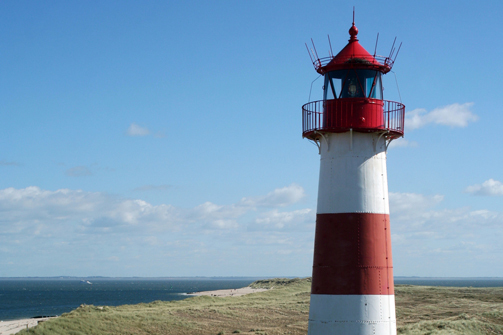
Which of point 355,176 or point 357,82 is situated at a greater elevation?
point 357,82

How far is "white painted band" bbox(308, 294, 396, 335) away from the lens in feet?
44.0

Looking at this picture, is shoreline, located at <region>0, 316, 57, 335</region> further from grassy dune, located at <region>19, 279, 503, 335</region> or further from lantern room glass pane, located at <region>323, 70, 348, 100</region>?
lantern room glass pane, located at <region>323, 70, 348, 100</region>

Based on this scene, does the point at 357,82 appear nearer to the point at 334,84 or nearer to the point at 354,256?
the point at 334,84

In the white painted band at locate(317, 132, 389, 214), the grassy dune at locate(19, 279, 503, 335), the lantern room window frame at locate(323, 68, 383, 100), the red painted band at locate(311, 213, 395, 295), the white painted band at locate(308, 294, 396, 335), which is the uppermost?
the lantern room window frame at locate(323, 68, 383, 100)

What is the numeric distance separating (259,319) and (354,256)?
89.5ft

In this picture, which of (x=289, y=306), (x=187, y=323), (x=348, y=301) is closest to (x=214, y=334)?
(x=187, y=323)

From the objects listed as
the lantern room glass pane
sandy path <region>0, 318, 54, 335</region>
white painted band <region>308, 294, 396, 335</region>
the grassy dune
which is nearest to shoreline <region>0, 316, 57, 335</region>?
sandy path <region>0, 318, 54, 335</region>

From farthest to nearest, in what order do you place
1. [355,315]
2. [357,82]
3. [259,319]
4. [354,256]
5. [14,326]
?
[14,326] → [259,319] → [357,82] → [354,256] → [355,315]

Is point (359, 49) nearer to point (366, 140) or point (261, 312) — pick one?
point (366, 140)

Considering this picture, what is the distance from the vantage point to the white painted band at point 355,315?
13414 mm

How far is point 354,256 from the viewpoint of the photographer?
1375 centimetres

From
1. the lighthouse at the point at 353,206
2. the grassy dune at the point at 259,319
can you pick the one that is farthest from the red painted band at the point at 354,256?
the grassy dune at the point at 259,319

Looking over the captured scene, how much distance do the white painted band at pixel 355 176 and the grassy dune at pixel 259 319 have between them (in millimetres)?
12513

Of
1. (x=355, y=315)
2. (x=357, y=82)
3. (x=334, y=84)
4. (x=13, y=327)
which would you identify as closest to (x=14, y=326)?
(x=13, y=327)
